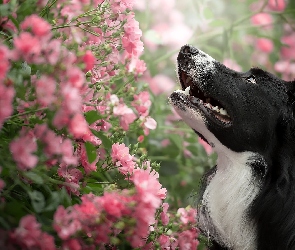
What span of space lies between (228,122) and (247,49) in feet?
10.4

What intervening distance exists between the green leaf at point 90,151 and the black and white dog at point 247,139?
652 mm

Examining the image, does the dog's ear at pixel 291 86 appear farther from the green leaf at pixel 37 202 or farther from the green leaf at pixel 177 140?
the green leaf at pixel 37 202

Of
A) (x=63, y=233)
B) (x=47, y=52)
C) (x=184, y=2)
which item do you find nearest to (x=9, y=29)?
(x=47, y=52)

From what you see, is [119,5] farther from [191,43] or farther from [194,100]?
[191,43]

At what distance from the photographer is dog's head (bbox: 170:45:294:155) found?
2191 millimetres

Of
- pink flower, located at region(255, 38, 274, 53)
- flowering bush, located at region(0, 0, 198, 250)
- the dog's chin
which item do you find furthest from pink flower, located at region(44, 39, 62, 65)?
pink flower, located at region(255, 38, 274, 53)

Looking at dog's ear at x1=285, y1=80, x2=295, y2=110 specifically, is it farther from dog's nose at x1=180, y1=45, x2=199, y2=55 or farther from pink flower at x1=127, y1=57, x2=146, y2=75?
pink flower at x1=127, y1=57, x2=146, y2=75

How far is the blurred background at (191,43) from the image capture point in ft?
9.67

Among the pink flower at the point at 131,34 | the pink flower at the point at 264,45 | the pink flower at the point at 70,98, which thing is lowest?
the pink flower at the point at 70,98

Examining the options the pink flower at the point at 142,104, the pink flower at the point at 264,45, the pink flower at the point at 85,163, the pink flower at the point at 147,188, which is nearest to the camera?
the pink flower at the point at 147,188

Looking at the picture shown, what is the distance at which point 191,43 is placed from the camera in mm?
3551

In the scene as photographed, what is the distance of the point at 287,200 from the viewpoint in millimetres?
2160

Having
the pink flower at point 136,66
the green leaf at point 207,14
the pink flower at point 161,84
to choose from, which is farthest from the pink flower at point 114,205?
the pink flower at point 161,84

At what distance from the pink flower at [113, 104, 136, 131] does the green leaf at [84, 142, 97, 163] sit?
117 mm
